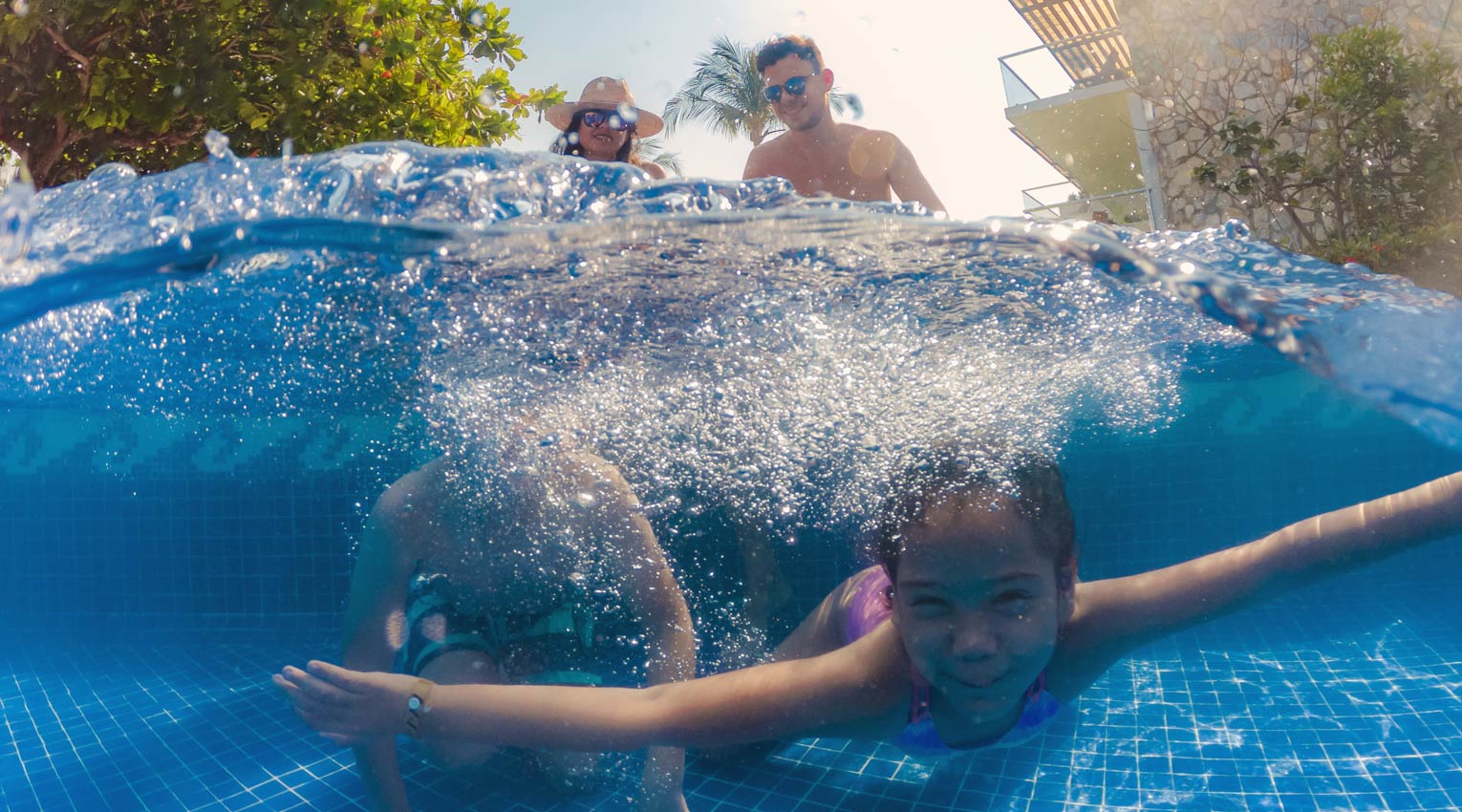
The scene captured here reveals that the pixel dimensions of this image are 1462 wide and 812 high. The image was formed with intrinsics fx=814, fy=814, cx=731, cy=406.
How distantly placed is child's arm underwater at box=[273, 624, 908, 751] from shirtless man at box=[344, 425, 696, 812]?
592 millimetres

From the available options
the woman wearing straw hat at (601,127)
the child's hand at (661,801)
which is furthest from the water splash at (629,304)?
the child's hand at (661,801)

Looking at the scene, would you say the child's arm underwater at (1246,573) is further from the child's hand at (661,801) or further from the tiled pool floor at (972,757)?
the child's hand at (661,801)

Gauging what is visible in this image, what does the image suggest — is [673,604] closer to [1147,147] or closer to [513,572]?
[513,572]

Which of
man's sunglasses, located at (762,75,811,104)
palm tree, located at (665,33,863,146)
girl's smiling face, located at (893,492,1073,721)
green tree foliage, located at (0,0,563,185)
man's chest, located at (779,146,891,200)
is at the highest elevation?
palm tree, located at (665,33,863,146)

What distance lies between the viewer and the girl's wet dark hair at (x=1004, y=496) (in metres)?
3.92

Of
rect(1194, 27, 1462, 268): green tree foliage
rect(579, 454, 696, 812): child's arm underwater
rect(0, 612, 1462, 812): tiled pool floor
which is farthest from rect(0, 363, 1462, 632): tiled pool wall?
rect(0, 612, 1462, 812): tiled pool floor

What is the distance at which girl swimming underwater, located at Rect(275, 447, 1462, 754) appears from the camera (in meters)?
3.36

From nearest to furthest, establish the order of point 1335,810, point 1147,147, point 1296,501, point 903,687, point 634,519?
point 903,687
point 1335,810
point 634,519
point 1147,147
point 1296,501

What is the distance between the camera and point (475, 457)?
28.1 ft

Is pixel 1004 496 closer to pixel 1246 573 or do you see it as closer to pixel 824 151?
pixel 1246 573

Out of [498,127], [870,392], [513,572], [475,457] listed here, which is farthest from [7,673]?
[870,392]

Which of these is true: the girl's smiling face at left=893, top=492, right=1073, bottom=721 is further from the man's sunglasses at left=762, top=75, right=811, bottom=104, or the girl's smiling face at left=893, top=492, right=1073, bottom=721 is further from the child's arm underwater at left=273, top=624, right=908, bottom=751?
the man's sunglasses at left=762, top=75, right=811, bottom=104

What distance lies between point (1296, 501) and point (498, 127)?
1656 cm

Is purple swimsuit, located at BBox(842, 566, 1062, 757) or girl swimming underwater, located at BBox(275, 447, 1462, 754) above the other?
girl swimming underwater, located at BBox(275, 447, 1462, 754)
